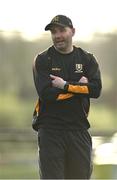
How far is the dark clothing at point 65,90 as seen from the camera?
7727 mm

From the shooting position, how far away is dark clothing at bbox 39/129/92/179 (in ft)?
25.4

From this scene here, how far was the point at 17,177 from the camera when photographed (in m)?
14.6

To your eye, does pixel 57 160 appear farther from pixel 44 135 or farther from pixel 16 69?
pixel 16 69

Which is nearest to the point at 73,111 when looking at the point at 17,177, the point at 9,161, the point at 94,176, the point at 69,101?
the point at 69,101

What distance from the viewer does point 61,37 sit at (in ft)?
25.4

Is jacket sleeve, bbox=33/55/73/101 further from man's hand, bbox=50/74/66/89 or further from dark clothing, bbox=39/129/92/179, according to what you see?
dark clothing, bbox=39/129/92/179

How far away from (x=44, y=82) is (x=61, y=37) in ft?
1.43

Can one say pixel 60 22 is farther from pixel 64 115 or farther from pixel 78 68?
pixel 64 115

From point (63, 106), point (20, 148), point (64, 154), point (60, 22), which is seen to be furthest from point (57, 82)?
point (20, 148)

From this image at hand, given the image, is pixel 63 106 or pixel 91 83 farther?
pixel 91 83

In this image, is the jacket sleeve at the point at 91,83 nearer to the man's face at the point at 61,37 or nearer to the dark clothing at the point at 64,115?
the dark clothing at the point at 64,115

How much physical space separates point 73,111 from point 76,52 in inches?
21.5

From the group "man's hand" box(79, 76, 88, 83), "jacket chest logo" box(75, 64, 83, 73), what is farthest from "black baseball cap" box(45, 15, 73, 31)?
"man's hand" box(79, 76, 88, 83)

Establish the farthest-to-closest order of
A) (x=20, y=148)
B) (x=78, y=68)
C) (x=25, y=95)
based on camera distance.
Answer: (x=25, y=95)
(x=20, y=148)
(x=78, y=68)
